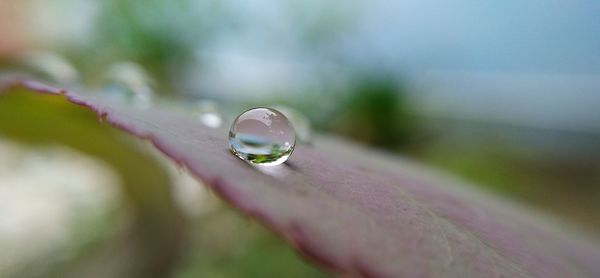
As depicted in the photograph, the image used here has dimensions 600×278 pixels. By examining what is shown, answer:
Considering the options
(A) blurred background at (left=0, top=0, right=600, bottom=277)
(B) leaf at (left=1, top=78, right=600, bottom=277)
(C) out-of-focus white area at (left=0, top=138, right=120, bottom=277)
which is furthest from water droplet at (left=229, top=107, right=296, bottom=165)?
(A) blurred background at (left=0, top=0, right=600, bottom=277)

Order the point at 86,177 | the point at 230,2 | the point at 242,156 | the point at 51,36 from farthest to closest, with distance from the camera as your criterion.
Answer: the point at 230,2
the point at 51,36
the point at 86,177
the point at 242,156

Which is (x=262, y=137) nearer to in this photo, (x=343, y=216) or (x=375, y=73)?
(x=343, y=216)

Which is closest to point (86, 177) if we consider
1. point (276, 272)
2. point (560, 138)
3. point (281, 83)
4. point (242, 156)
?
point (276, 272)

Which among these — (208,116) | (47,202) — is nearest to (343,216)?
(208,116)

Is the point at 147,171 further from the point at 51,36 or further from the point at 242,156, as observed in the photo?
the point at 51,36

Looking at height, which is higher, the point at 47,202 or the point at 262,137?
the point at 262,137

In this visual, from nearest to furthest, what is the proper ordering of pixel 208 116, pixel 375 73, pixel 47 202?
1. pixel 208 116
2. pixel 47 202
3. pixel 375 73

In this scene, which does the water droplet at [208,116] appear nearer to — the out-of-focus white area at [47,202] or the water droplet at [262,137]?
the water droplet at [262,137]
